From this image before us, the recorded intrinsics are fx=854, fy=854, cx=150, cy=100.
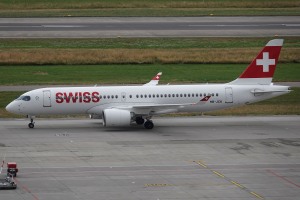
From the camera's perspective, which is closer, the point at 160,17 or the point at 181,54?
the point at 181,54

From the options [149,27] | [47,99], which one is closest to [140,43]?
[149,27]

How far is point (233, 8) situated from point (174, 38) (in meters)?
26.1

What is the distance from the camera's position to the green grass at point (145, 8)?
119062 mm

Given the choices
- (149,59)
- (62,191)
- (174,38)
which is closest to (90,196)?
(62,191)

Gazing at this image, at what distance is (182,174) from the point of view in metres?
44.9

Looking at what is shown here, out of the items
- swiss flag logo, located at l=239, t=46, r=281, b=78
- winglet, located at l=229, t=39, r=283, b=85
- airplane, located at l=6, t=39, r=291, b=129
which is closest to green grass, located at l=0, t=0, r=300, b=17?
swiss flag logo, located at l=239, t=46, r=281, b=78

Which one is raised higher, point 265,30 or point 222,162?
point 265,30

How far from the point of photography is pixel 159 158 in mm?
49219

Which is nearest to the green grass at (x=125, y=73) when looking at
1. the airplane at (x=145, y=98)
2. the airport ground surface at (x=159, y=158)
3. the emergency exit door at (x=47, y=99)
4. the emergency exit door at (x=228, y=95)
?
the airport ground surface at (x=159, y=158)

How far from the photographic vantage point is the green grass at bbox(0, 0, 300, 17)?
119062 mm

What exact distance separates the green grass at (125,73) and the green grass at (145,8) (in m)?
31.9

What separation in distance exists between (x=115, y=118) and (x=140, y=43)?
→ 41503mm

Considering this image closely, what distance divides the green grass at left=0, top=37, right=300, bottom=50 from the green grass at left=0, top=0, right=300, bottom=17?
18015mm

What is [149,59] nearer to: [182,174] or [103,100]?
[103,100]
